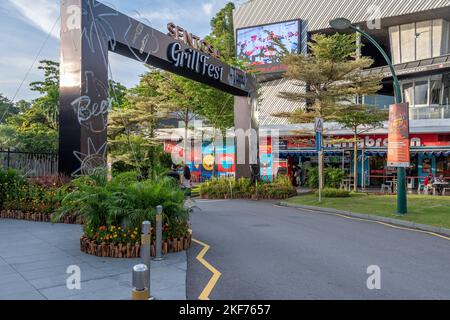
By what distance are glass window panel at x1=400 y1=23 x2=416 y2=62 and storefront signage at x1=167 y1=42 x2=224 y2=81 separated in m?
26.6

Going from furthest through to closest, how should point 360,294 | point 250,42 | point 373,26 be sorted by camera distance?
1. point 250,42
2. point 373,26
3. point 360,294

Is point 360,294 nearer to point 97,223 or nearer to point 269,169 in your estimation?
point 97,223

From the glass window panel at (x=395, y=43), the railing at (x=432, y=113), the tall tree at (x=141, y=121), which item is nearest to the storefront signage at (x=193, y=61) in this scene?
the tall tree at (x=141, y=121)

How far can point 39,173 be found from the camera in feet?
46.2


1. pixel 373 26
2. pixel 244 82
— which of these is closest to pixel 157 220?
pixel 244 82

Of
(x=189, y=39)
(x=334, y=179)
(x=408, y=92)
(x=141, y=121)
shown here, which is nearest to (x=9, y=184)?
(x=189, y=39)

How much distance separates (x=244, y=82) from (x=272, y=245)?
12375 millimetres

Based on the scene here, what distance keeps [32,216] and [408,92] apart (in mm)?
32644

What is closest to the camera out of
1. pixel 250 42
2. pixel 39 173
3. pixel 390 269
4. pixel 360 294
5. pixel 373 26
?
pixel 360 294

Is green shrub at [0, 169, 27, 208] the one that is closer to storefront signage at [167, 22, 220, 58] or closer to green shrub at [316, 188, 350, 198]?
storefront signage at [167, 22, 220, 58]

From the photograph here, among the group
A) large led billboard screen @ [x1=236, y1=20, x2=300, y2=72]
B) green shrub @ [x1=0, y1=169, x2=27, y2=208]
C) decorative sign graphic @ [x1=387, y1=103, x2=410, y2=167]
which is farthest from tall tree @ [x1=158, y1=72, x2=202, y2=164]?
large led billboard screen @ [x1=236, y1=20, x2=300, y2=72]

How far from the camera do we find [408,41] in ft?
121

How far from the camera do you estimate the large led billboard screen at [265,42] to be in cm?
4234

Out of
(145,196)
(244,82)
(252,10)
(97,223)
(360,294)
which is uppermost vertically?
(252,10)
